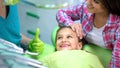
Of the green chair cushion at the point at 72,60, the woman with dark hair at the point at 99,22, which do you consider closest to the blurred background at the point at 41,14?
the woman with dark hair at the point at 99,22

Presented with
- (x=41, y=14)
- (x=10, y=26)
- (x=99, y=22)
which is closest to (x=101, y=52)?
(x=99, y=22)

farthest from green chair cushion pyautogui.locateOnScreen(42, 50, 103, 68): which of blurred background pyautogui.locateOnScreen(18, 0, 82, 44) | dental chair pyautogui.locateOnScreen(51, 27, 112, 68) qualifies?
blurred background pyautogui.locateOnScreen(18, 0, 82, 44)

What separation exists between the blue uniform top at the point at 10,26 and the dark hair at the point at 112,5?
0.49m

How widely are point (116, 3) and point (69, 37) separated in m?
0.36

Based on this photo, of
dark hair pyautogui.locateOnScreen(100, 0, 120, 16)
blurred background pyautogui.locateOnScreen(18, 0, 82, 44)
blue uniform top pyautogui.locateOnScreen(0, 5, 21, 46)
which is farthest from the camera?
blurred background pyautogui.locateOnScreen(18, 0, 82, 44)

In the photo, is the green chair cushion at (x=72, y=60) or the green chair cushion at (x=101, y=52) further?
the green chair cushion at (x=101, y=52)

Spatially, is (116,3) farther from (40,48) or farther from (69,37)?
(40,48)

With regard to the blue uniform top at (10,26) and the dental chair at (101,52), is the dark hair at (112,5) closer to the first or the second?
the dental chair at (101,52)

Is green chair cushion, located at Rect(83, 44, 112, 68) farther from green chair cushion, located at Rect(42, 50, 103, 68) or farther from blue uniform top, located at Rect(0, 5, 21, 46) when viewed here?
blue uniform top, located at Rect(0, 5, 21, 46)

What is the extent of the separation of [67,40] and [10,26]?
0.33m

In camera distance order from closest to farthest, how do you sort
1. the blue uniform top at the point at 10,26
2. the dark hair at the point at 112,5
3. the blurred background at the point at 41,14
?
the dark hair at the point at 112,5 < the blue uniform top at the point at 10,26 < the blurred background at the point at 41,14

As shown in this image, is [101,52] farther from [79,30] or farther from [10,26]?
[10,26]

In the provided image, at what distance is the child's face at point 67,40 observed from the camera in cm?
140

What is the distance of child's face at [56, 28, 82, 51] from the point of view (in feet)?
4.59
